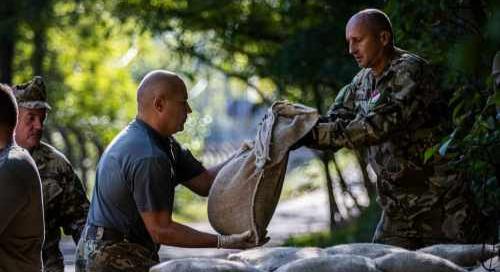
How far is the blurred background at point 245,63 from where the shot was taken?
8.65 meters

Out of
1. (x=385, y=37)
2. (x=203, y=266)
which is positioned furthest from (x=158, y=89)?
(x=385, y=37)

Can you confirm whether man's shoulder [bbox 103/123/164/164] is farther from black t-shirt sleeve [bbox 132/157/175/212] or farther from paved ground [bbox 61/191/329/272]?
paved ground [bbox 61/191/329/272]

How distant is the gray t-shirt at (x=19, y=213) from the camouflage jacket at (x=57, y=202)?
221 cm

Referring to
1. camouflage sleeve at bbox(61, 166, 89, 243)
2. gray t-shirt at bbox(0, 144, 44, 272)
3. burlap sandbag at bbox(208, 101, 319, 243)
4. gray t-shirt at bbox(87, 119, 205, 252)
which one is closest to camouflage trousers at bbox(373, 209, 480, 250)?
burlap sandbag at bbox(208, 101, 319, 243)

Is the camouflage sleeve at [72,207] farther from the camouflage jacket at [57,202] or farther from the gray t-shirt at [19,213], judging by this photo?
the gray t-shirt at [19,213]

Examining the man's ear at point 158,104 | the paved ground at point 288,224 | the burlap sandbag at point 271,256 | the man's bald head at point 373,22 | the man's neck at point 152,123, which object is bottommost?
the paved ground at point 288,224

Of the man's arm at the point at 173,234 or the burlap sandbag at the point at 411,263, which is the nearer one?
the burlap sandbag at the point at 411,263

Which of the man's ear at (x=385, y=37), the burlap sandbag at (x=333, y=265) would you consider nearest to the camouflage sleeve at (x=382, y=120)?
the man's ear at (x=385, y=37)

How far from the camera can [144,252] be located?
625 cm

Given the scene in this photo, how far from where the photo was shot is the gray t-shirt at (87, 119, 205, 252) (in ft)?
19.8

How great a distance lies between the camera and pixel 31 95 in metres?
7.58

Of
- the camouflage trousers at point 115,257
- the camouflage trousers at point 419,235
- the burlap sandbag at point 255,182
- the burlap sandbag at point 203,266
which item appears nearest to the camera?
the burlap sandbag at point 203,266

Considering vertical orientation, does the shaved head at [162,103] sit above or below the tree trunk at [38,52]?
above

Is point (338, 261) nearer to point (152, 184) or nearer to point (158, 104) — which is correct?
point (152, 184)
